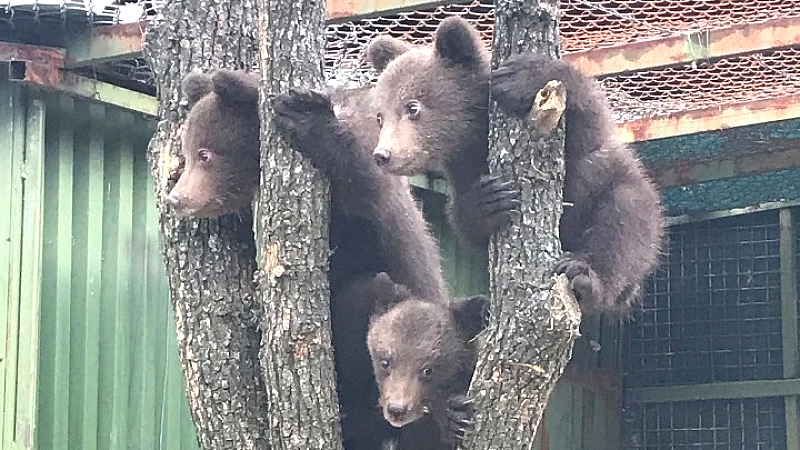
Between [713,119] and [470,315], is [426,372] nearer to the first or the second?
[470,315]

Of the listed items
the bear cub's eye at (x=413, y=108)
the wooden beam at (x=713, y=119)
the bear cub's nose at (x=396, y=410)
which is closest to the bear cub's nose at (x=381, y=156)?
the bear cub's eye at (x=413, y=108)

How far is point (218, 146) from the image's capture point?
5301 mm

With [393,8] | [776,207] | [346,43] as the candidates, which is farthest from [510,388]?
[776,207]

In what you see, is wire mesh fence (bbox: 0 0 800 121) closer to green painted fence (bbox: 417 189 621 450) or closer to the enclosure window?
green painted fence (bbox: 417 189 621 450)

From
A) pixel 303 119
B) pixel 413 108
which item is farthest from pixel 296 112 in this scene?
pixel 413 108

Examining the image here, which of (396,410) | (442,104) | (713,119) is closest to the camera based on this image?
(396,410)

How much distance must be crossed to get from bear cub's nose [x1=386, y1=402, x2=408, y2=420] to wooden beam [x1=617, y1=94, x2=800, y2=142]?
3.18 meters

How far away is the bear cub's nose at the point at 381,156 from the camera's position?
200 inches

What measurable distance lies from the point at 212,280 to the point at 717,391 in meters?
6.26

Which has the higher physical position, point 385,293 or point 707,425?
point 385,293

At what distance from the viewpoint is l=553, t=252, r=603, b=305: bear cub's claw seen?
469cm

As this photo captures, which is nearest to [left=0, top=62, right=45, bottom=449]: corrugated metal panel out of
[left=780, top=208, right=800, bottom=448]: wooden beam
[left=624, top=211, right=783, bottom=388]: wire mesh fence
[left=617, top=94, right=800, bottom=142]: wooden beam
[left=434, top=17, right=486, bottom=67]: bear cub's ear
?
[left=434, top=17, right=486, bottom=67]: bear cub's ear

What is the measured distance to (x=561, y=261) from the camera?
461 cm

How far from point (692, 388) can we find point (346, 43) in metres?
4.60
